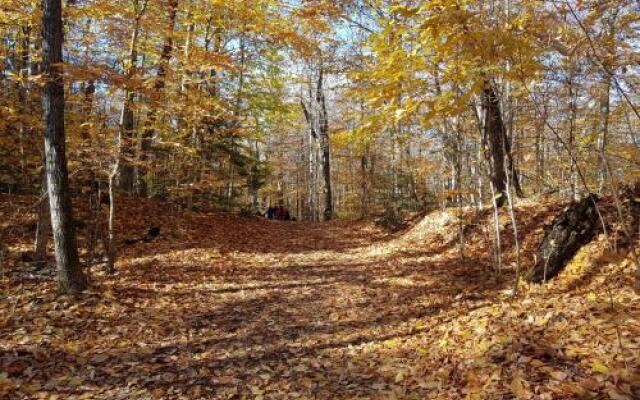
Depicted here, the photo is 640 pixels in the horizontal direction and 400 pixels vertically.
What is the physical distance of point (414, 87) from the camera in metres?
5.30

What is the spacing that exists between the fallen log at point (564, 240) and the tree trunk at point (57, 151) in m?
7.22

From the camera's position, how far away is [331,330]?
5781mm

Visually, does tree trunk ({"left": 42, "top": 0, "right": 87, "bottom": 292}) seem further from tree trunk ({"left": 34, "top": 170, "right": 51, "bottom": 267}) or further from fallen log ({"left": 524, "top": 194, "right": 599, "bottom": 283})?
fallen log ({"left": 524, "top": 194, "right": 599, "bottom": 283})

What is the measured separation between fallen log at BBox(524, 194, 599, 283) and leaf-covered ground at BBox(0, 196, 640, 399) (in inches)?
6.9

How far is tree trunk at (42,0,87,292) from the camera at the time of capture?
6.32 metres

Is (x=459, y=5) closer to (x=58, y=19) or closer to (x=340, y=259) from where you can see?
(x=58, y=19)

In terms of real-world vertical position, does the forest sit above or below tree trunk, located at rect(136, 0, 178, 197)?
below

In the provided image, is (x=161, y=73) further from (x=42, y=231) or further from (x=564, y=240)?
(x=564, y=240)

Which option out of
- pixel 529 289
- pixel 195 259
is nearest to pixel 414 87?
pixel 529 289

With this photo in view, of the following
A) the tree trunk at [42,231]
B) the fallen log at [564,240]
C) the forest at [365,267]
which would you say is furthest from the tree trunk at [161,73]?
the fallen log at [564,240]

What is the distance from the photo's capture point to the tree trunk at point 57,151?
632 centimetres

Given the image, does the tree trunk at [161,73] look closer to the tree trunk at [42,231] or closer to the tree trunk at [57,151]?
the tree trunk at [42,231]

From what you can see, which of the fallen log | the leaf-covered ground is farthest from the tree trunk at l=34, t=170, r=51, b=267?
the fallen log

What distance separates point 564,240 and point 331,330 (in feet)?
12.4
